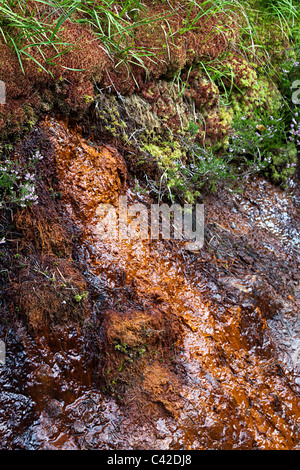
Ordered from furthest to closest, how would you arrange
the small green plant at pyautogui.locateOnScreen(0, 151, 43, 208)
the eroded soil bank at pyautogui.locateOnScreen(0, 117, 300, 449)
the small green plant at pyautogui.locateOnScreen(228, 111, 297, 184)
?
the small green plant at pyautogui.locateOnScreen(228, 111, 297, 184) < the small green plant at pyautogui.locateOnScreen(0, 151, 43, 208) < the eroded soil bank at pyautogui.locateOnScreen(0, 117, 300, 449)

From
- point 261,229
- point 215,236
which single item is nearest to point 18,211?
point 215,236

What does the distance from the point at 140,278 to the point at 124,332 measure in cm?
50

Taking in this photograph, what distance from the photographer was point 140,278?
266 centimetres

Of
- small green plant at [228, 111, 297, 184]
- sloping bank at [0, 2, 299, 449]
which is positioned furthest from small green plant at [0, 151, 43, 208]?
small green plant at [228, 111, 297, 184]

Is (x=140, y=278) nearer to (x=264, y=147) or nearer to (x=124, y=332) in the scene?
(x=124, y=332)

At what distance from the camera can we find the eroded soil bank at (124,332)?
6.89 ft

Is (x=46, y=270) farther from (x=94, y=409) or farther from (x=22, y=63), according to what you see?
(x=22, y=63)

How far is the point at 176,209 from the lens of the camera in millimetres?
3215

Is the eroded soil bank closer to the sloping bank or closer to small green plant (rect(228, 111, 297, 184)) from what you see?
the sloping bank

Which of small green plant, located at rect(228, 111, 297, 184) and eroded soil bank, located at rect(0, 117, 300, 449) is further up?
small green plant, located at rect(228, 111, 297, 184)

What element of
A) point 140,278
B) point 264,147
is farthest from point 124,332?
point 264,147

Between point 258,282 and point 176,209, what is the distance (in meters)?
0.96

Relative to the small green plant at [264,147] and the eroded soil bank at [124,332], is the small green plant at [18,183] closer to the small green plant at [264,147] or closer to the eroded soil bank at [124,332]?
the eroded soil bank at [124,332]

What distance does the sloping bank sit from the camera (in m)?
2.16
